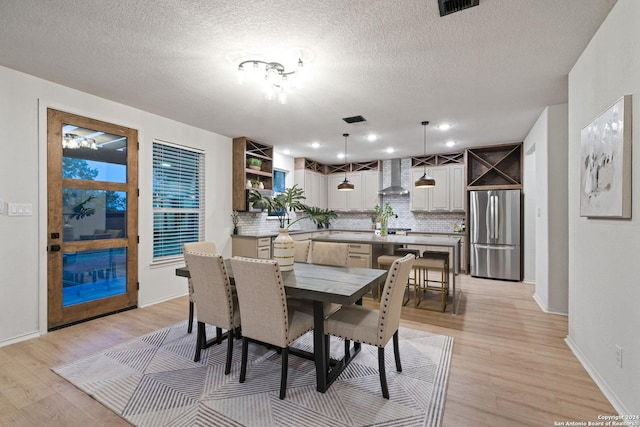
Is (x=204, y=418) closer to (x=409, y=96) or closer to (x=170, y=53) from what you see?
(x=170, y=53)

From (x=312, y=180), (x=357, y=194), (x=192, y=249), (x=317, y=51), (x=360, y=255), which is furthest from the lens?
(x=357, y=194)

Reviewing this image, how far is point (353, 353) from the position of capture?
8.57ft

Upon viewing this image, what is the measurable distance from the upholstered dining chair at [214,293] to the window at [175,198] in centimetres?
224

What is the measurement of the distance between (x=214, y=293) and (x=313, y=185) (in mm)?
5426

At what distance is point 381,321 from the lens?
2.04m

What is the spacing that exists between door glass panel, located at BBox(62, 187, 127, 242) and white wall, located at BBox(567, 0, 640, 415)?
4927mm

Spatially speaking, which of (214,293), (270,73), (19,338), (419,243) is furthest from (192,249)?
(419,243)

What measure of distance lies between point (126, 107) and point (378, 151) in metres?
4.72

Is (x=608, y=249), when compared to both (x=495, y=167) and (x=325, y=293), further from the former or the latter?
(x=495, y=167)

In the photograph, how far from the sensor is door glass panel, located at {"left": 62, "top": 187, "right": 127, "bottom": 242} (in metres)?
3.31

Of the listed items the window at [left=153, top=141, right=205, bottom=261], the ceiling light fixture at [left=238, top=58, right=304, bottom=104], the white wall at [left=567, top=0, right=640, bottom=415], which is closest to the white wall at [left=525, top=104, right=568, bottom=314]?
the white wall at [left=567, top=0, right=640, bottom=415]

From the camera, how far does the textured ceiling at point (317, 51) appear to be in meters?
2.02

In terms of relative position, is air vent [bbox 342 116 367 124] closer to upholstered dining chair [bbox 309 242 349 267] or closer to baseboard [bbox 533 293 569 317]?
upholstered dining chair [bbox 309 242 349 267]

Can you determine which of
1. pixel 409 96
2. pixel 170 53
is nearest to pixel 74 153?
pixel 170 53
